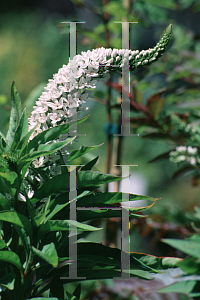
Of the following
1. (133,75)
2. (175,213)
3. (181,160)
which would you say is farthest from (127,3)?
(175,213)

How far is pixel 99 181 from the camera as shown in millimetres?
402

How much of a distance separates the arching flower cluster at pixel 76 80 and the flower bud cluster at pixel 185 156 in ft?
1.36

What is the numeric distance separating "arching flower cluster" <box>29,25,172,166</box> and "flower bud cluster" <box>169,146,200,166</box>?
41 cm

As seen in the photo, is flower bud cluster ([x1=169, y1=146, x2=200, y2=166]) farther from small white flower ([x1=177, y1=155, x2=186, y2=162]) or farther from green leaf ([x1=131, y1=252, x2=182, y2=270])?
green leaf ([x1=131, y1=252, x2=182, y2=270])

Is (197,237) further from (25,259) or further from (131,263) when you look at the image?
(25,259)

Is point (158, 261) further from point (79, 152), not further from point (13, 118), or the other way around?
point (13, 118)

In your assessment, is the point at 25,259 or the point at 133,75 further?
the point at 133,75

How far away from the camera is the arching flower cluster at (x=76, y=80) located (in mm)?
419

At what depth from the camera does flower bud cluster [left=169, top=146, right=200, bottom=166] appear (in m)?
0.80

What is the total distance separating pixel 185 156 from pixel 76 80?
19.6 inches

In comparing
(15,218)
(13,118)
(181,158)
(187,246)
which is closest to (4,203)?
(15,218)

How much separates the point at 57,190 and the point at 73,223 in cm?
7

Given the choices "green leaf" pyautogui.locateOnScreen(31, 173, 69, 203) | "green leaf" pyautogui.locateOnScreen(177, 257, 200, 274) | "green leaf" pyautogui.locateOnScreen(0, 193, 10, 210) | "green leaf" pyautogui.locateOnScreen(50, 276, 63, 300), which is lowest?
"green leaf" pyautogui.locateOnScreen(50, 276, 63, 300)

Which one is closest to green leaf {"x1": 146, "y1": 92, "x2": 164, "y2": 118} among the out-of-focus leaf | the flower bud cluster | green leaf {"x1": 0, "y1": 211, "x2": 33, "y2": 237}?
the out-of-focus leaf
